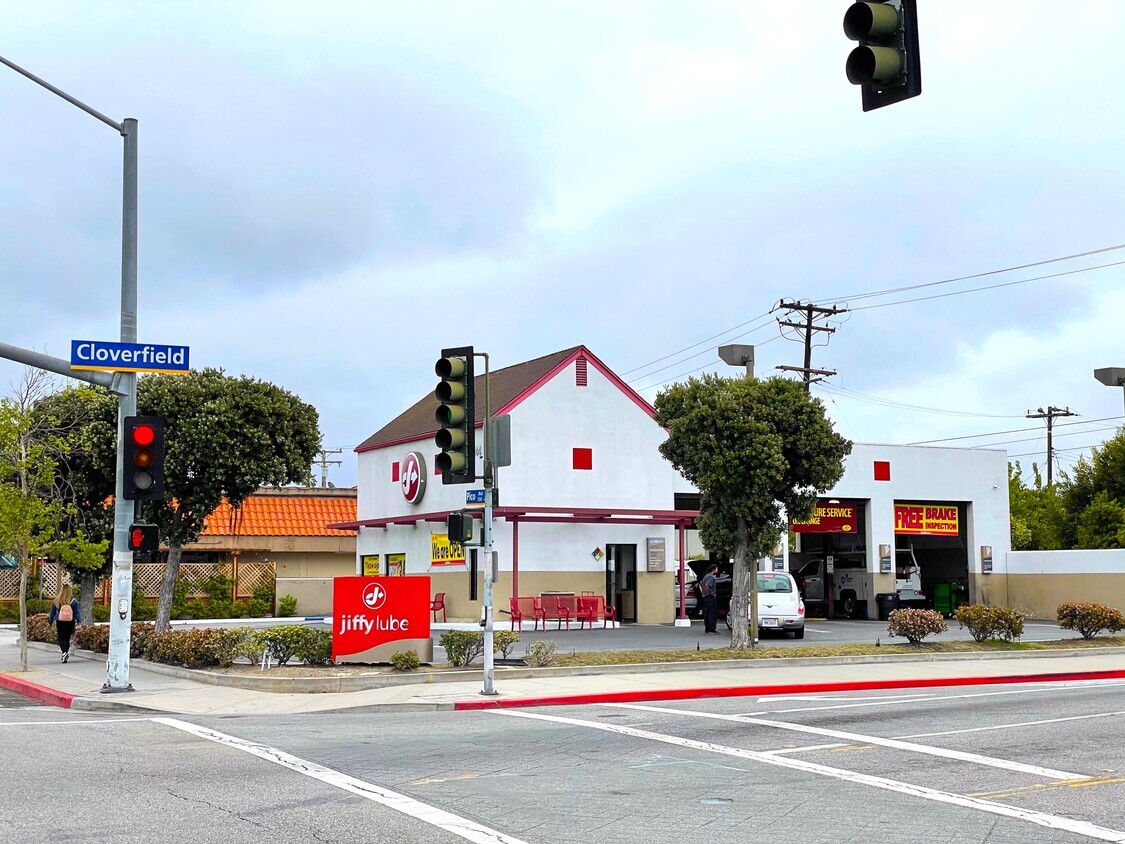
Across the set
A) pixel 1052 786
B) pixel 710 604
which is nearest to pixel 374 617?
pixel 1052 786

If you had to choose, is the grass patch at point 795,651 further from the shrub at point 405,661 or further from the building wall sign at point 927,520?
A: the building wall sign at point 927,520

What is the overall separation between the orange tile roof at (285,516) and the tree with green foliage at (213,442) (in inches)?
795

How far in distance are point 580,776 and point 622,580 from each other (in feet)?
84.9

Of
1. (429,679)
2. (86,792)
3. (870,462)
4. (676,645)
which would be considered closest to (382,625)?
(429,679)

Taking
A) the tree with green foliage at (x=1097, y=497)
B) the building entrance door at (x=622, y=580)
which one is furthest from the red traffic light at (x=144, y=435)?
the tree with green foliage at (x=1097, y=497)

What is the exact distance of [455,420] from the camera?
623 inches

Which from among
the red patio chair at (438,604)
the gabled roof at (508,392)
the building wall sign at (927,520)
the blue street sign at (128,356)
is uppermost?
the gabled roof at (508,392)

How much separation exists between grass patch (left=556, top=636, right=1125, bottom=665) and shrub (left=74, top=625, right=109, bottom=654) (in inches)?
394

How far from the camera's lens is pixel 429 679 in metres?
19.2

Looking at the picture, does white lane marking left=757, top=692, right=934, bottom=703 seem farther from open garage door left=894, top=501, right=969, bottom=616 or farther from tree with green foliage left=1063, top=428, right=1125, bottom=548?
tree with green foliage left=1063, top=428, right=1125, bottom=548

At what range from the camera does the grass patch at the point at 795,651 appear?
2191 centimetres

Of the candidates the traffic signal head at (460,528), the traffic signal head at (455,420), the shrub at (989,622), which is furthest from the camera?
the shrub at (989,622)

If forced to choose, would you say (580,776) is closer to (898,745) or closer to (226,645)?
(898,745)

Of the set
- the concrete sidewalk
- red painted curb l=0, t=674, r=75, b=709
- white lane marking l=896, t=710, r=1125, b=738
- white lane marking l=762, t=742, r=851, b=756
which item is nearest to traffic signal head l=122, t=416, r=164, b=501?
the concrete sidewalk
